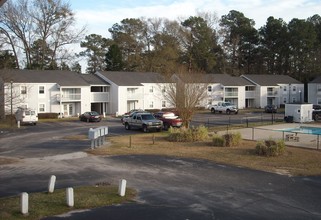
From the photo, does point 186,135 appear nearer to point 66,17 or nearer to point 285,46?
point 66,17

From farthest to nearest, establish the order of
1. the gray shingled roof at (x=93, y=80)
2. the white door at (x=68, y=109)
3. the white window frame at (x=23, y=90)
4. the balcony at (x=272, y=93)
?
the balcony at (x=272, y=93), the gray shingled roof at (x=93, y=80), the white door at (x=68, y=109), the white window frame at (x=23, y=90)

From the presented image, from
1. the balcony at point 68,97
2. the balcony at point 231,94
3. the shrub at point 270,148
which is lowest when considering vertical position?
the shrub at point 270,148

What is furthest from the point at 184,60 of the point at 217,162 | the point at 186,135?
the point at 217,162

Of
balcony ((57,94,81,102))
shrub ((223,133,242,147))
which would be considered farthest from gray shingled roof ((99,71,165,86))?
shrub ((223,133,242,147))

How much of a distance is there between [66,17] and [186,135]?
4885cm

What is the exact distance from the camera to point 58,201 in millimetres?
12820

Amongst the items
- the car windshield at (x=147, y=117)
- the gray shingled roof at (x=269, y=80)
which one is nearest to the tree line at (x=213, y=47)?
the gray shingled roof at (x=269, y=80)

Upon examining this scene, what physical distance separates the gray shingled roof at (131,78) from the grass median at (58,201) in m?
46.8

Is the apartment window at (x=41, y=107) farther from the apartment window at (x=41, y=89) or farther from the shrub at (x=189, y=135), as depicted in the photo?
the shrub at (x=189, y=135)

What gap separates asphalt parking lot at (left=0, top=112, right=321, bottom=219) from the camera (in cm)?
1218

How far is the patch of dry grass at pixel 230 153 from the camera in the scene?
66.2ft

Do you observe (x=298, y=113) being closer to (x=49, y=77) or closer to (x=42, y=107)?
(x=42, y=107)

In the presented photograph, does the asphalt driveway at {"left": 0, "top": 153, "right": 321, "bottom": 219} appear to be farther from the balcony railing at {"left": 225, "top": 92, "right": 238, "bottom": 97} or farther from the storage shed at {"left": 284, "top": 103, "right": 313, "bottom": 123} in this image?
the balcony railing at {"left": 225, "top": 92, "right": 238, "bottom": 97}

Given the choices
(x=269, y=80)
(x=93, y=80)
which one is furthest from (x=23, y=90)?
(x=269, y=80)
